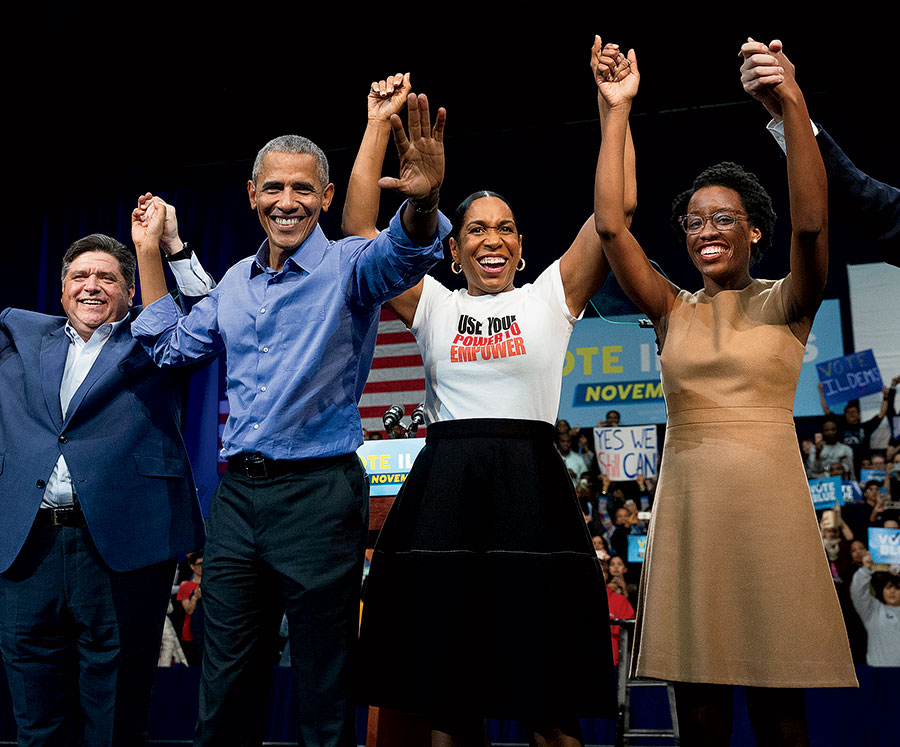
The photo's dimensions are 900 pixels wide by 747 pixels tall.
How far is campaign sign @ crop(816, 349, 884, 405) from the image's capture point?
607cm

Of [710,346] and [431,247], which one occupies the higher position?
[431,247]

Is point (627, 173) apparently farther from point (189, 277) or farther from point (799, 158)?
point (189, 277)

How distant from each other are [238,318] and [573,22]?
4515 millimetres

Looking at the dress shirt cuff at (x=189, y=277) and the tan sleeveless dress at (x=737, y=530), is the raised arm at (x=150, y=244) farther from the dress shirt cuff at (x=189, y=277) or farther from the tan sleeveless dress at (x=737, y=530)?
the tan sleeveless dress at (x=737, y=530)

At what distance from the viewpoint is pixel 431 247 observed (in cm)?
179

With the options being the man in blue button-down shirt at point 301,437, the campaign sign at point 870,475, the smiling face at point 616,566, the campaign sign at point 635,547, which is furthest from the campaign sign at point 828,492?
the man in blue button-down shirt at point 301,437

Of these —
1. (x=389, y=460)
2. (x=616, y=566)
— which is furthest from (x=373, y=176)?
(x=616, y=566)

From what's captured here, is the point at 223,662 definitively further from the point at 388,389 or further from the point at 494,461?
the point at 388,389

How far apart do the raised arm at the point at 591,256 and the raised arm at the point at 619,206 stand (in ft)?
0.10

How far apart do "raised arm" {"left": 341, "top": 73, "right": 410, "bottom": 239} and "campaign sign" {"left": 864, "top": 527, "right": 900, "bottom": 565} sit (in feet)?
15.4

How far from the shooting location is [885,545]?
18.6 ft

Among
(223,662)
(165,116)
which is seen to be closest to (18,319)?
(223,662)

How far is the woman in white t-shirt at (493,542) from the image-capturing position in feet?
5.97

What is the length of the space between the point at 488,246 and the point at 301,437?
62 centimetres
